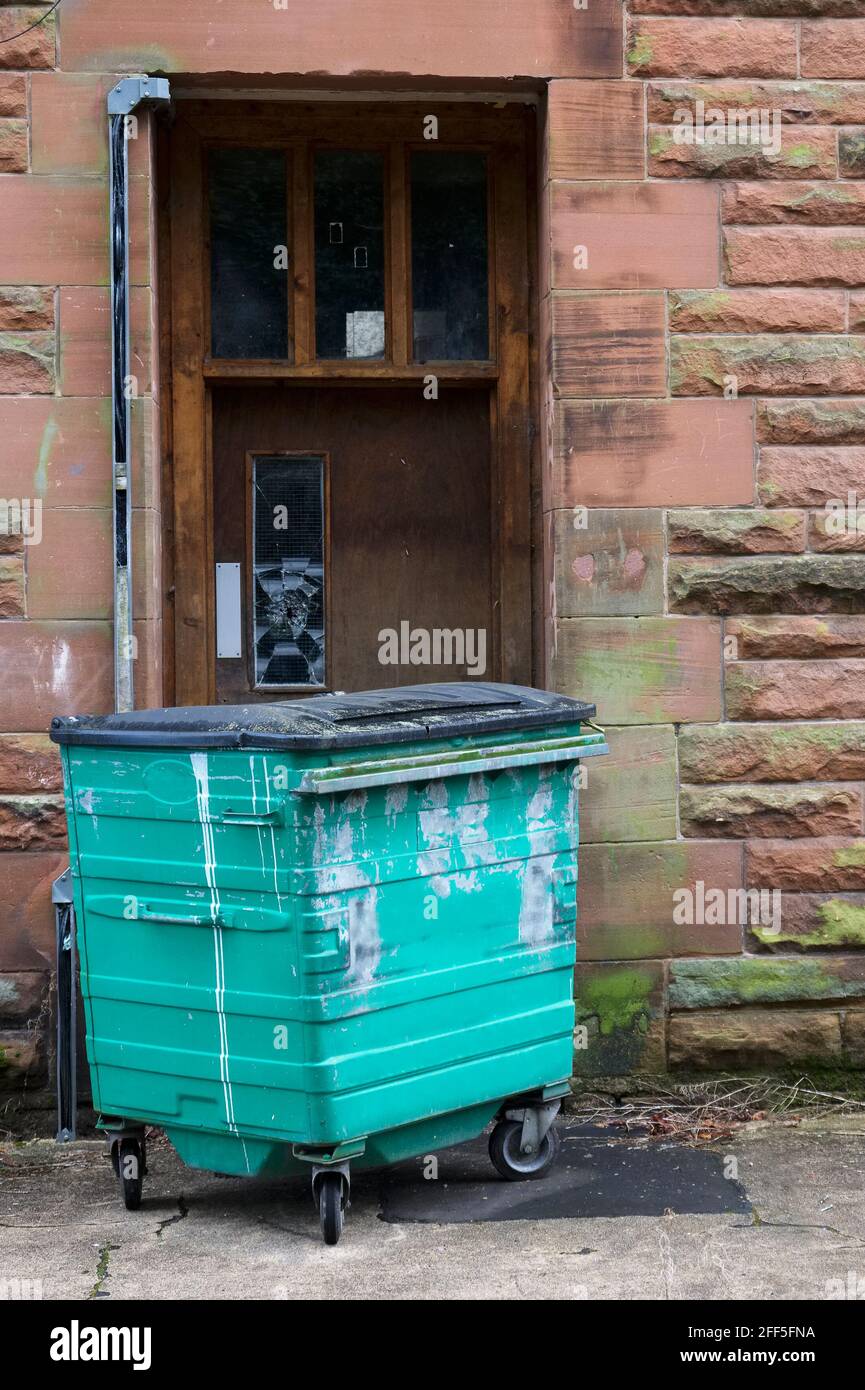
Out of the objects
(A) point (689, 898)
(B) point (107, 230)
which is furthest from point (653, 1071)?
(B) point (107, 230)

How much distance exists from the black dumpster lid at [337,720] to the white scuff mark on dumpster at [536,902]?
46 centimetres

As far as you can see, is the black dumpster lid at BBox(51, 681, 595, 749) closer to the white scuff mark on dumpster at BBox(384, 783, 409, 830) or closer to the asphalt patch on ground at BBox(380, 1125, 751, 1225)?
the white scuff mark on dumpster at BBox(384, 783, 409, 830)

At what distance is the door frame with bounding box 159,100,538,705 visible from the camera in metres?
6.26

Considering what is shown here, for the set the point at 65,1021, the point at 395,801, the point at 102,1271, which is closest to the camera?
the point at 102,1271

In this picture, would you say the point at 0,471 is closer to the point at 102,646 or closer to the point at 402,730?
the point at 102,646

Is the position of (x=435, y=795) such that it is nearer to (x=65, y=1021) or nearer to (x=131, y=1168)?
(x=131, y=1168)

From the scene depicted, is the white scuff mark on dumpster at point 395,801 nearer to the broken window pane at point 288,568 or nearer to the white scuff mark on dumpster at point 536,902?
the white scuff mark on dumpster at point 536,902

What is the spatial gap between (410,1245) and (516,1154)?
27.2 inches

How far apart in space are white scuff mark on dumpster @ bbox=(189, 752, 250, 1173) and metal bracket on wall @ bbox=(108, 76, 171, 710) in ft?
4.36

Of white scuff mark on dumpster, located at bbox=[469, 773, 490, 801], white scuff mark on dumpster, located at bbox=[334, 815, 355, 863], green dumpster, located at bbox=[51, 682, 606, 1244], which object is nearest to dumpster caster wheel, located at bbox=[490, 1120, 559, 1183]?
green dumpster, located at bbox=[51, 682, 606, 1244]

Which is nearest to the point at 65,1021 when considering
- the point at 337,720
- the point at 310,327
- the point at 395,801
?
the point at 395,801

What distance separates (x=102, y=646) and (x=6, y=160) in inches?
71.1

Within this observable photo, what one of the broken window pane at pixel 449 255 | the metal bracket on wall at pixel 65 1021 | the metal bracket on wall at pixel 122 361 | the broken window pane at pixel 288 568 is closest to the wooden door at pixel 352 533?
the broken window pane at pixel 288 568

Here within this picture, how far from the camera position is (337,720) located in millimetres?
4461
